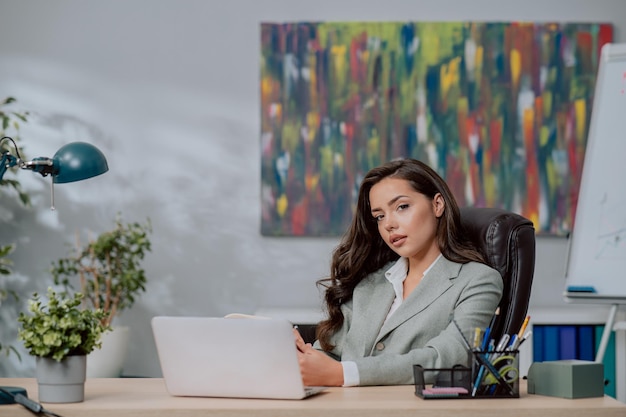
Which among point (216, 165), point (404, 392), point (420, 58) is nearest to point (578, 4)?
point (420, 58)

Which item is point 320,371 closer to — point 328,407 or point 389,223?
point 328,407

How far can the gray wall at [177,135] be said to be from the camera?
3.80 metres

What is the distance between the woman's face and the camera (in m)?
2.25

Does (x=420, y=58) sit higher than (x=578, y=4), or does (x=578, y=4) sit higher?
(x=578, y=4)

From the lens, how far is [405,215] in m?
2.26

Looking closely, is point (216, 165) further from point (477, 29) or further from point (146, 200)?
point (477, 29)

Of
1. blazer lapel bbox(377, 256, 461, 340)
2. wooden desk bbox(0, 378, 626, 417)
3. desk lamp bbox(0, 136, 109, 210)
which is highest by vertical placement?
desk lamp bbox(0, 136, 109, 210)

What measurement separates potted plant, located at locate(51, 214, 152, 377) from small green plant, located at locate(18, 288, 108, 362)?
6.36 ft

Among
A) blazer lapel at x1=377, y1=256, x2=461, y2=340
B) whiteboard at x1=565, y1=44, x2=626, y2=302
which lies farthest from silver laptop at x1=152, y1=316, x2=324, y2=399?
whiteboard at x1=565, y1=44, x2=626, y2=302

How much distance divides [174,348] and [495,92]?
2.57 metres

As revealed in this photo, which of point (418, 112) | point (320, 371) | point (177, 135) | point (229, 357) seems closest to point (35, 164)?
point (229, 357)

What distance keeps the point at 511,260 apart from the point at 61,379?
3.70ft

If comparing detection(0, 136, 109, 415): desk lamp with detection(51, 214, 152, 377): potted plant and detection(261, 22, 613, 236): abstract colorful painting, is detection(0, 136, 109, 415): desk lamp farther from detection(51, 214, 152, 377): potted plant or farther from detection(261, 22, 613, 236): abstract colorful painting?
detection(261, 22, 613, 236): abstract colorful painting

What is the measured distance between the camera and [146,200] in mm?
3799
